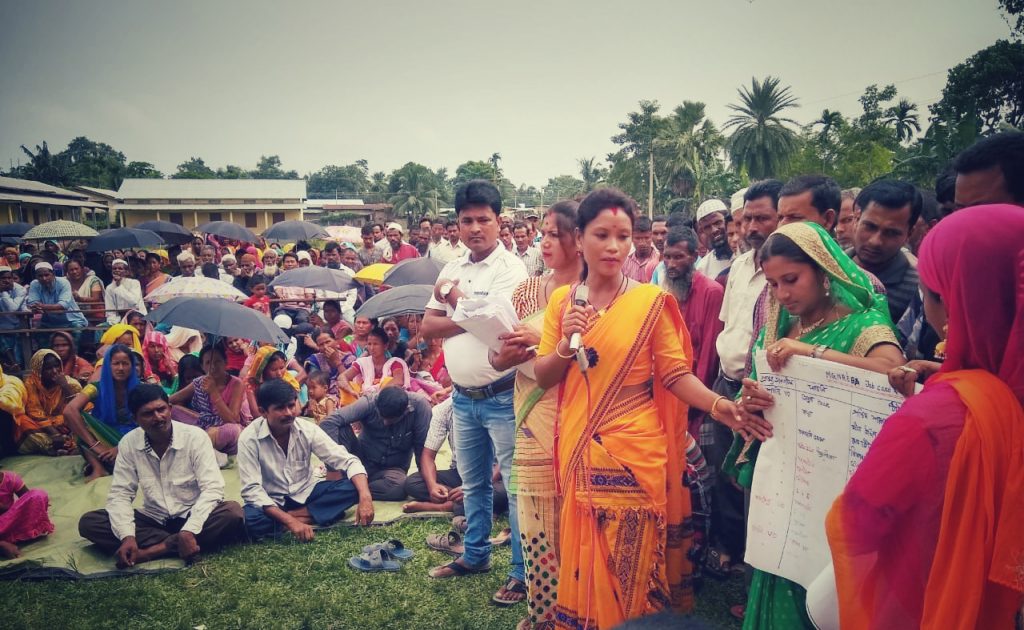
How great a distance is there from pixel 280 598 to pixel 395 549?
0.82 metres

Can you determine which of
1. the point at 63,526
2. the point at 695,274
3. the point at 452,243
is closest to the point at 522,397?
the point at 695,274

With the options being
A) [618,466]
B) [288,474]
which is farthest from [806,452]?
[288,474]

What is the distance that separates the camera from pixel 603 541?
2.36 m

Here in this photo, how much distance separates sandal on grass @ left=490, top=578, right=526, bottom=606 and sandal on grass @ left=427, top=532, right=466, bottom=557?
806 mm

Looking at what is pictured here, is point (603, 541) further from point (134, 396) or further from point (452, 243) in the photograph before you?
point (452, 243)

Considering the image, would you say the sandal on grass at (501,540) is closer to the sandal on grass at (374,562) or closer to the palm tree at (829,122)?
the sandal on grass at (374,562)

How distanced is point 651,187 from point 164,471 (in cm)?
4592

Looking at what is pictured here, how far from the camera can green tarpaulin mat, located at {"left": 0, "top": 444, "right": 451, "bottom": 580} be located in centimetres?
416

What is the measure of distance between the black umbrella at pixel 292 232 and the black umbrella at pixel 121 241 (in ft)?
14.5

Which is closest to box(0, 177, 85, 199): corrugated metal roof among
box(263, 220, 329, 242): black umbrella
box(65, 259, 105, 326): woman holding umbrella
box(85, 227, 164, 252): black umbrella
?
box(263, 220, 329, 242): black umbrella

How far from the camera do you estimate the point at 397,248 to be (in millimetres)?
12047

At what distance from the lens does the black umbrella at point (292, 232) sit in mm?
19000

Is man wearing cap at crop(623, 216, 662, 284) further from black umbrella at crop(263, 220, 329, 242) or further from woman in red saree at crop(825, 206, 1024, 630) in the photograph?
black umbrella at crop(263, 220, 329, 242)

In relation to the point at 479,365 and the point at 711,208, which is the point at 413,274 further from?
the point at 479,365
